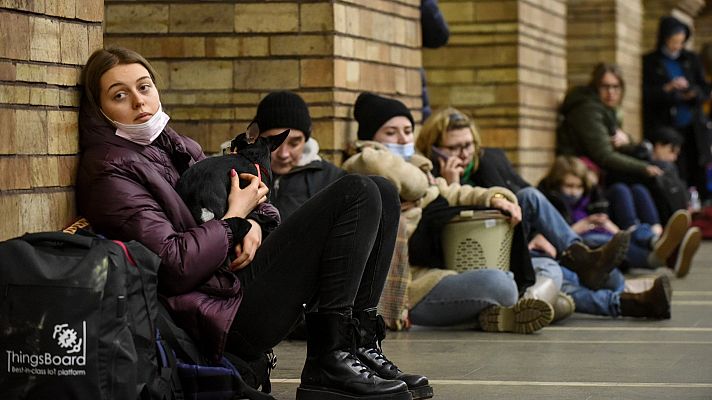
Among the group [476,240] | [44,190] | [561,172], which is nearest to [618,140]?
[561,172]

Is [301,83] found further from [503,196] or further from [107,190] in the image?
[107,190]

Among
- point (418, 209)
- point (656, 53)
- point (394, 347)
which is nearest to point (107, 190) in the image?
point (394, 347)

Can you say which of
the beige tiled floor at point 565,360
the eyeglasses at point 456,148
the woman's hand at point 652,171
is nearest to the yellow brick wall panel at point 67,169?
the beige tiled floor at point 565,360

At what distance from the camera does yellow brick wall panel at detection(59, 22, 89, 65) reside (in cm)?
552

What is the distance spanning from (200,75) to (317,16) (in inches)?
29.6

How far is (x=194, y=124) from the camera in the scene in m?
9.20

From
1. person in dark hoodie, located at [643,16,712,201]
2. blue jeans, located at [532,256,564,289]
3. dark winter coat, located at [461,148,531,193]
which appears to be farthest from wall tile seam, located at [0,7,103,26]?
person in dark hoodie, located at [643,16,712,201]

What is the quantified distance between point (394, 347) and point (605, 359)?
1064 mm

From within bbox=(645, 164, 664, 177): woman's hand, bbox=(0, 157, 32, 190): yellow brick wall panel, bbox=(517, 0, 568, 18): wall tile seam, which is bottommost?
bbox=(645, 164, 664, 177): woman's hand

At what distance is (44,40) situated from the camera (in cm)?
541

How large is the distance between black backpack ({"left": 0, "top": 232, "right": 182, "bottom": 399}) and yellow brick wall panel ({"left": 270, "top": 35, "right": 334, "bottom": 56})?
14.8 feet

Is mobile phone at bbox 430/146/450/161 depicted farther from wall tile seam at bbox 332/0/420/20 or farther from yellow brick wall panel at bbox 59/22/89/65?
yellow brick wall panel at bbox 59/22/89/65

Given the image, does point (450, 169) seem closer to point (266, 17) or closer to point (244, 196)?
point (266, 17)

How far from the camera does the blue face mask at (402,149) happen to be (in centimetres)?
860
